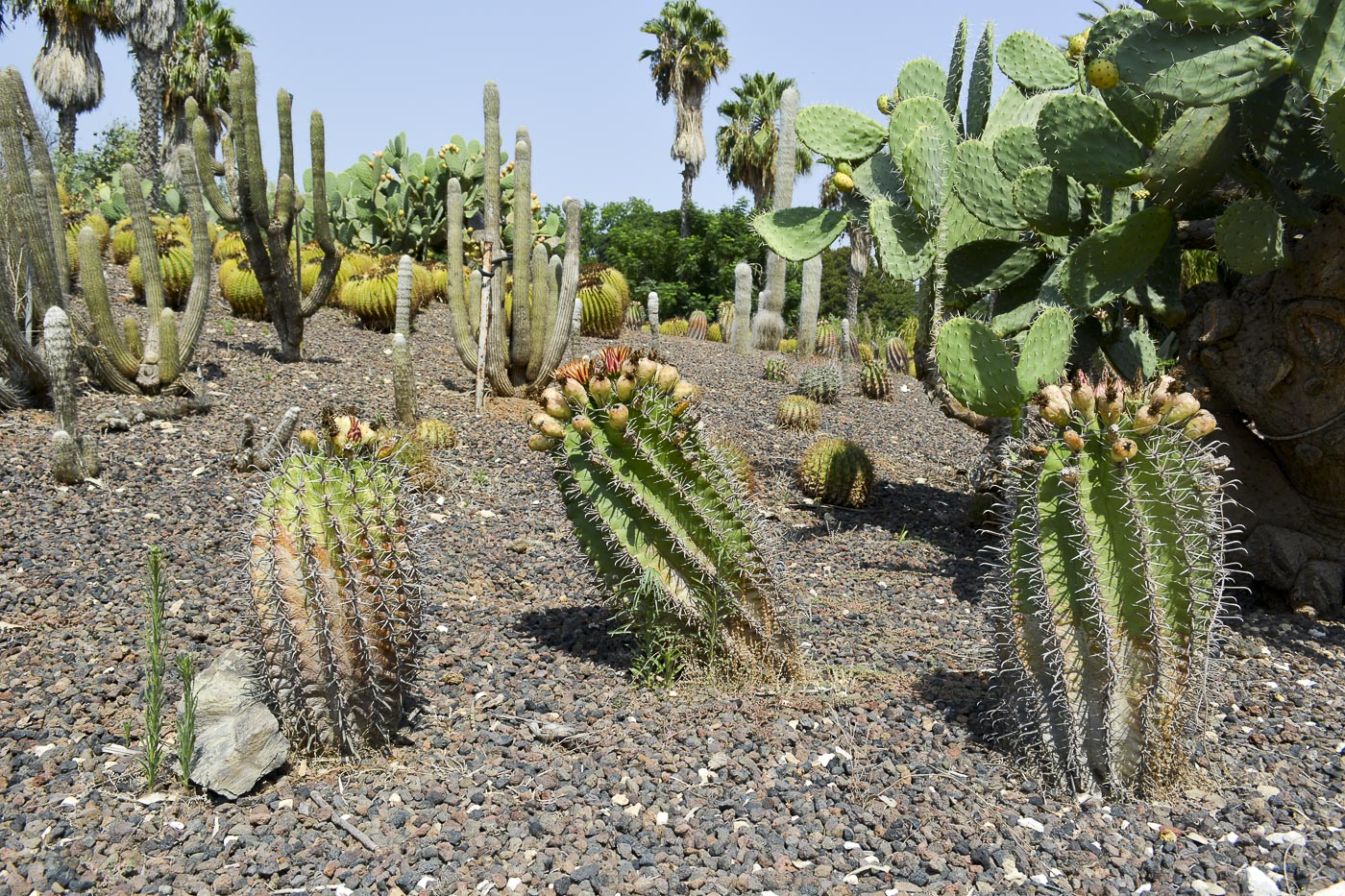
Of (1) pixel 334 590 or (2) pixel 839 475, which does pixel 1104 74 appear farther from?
(1) pixel 334 590

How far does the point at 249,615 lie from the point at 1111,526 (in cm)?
237

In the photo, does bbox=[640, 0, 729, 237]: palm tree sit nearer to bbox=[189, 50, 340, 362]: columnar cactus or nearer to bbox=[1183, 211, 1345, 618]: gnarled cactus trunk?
bbox=[189, 50, 340, 362]: columnar cactus

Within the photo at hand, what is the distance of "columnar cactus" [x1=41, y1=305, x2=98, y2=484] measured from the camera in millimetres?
5391

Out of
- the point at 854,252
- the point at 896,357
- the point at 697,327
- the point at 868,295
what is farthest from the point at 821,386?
the point at 868,295

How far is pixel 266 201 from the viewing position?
801cm

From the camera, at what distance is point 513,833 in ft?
8.43

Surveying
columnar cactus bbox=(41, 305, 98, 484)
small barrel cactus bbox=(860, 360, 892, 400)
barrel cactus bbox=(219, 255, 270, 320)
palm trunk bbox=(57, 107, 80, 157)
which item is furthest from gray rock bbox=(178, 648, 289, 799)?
palm trunk bbox=(57, 107, 80, 157)

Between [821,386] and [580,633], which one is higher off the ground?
[821,386]

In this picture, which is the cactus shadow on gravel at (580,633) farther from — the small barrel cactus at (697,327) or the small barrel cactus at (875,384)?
the small barrel cactus at (697,327)

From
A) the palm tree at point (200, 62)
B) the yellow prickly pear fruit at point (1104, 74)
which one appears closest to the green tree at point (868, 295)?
the palm tree at point (200, 62)

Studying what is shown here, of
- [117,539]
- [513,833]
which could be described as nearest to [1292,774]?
[513,833]

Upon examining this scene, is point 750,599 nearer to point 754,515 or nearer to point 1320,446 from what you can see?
point 754,515

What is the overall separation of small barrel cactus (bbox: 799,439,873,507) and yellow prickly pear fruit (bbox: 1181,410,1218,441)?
11.9 feet

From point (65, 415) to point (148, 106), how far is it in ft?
69.2
